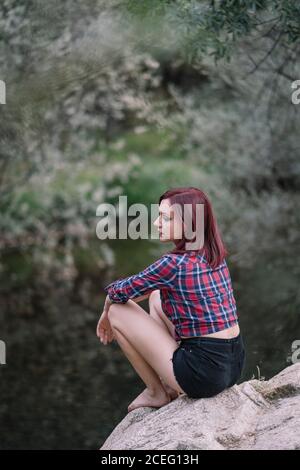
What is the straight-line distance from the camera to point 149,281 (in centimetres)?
358

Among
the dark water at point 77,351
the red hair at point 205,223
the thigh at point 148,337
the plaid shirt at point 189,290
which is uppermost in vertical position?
the red hair at point 205,223

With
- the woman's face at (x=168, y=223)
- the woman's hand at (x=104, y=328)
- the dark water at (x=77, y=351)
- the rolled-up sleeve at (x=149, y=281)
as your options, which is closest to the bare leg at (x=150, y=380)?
the woman's hand at (x=104, y=328)

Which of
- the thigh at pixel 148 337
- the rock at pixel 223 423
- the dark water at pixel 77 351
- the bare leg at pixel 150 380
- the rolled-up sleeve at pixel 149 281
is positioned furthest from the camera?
the dark water at pixel 77 351

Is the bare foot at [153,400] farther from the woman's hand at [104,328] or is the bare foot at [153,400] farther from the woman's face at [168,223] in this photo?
the woman's face at [168,223]

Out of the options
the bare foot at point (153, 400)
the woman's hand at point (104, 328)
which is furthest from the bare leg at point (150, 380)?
the woman's hand at point (104, 328)

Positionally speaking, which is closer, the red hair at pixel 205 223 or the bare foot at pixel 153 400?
the red hair at pixel 205 223

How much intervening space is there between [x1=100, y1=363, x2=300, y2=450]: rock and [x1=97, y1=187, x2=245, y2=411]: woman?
3.6 inches

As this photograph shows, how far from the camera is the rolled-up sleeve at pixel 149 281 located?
355cm

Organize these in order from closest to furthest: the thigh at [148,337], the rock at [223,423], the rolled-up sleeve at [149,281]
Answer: the rock at [223,423]
the rolled-up sleeve at [149,281]
the thigh at [148,337]

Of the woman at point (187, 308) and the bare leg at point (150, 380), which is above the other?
the woman at point (187, 308)

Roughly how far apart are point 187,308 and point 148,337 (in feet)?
0.76

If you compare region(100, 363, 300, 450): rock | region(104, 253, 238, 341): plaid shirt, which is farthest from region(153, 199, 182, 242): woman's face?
region(100, 363, 300, 450): rock

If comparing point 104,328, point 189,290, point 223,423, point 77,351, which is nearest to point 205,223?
point 189,290

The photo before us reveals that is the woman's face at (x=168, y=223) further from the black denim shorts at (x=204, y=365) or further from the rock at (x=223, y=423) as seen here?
the rock at (x=223, y=423)
